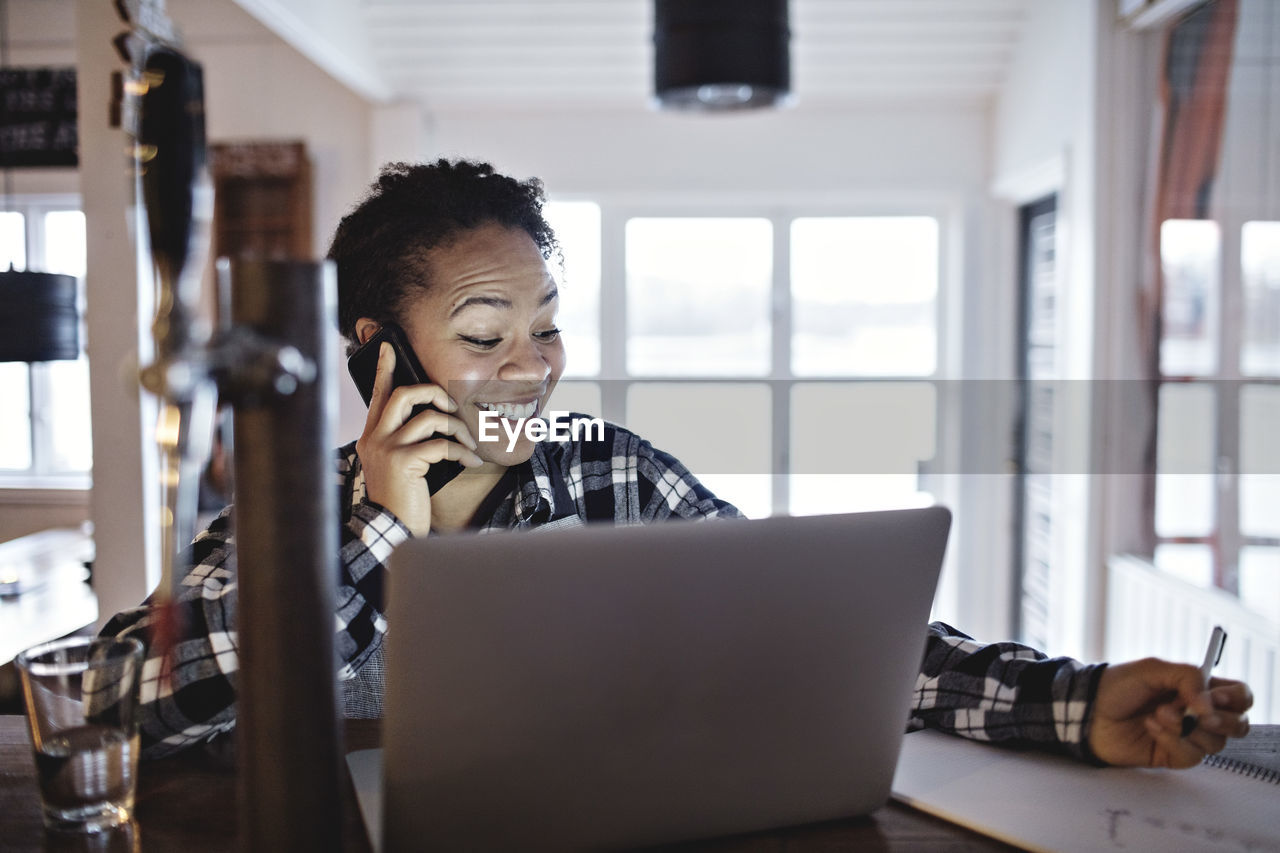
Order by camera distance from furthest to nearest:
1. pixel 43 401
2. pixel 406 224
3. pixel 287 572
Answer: pixel 43 401, pixel 406 224, pixel 287 572

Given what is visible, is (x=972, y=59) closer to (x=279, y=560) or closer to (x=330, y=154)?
(x=330, y=154)

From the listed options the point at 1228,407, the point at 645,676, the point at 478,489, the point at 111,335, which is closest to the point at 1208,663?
the point at 645,676

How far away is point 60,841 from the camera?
689mm

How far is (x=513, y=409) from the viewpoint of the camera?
131 centimetres

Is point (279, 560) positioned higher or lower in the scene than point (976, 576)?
higher

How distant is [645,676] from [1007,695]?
43 cm

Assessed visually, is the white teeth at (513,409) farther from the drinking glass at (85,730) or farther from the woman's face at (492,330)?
the drinking glass at (85,730)

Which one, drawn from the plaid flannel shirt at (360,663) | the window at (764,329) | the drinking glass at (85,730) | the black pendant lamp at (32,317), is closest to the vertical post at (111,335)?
the black pendant lamp at (32,317)

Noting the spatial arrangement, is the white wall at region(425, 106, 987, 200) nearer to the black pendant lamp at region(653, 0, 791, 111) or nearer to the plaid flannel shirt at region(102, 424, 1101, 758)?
the black pendant lamp at region(653, 0, 791, 111)

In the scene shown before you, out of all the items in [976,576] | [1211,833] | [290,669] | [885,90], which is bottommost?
[976,576]

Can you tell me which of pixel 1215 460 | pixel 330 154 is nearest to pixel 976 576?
pixel 1215 460

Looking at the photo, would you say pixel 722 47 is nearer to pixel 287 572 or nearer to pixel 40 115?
pixel 287 572

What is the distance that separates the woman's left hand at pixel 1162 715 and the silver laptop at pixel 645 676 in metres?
0.24

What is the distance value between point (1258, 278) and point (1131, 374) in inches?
27.0
